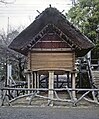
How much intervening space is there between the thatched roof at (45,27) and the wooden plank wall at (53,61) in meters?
0.71

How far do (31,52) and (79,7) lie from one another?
16.1 m

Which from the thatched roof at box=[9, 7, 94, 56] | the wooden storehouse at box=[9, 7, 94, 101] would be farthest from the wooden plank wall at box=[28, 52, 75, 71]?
the thatched roof at box=[9, 7, 94, 56]

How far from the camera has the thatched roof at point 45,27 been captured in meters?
20.2

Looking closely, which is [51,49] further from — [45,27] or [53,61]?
[45,27]

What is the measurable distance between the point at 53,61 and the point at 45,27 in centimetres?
201

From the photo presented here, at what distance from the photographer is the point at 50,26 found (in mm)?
20094

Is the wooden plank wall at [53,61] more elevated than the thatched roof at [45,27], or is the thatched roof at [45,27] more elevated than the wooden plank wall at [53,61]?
the thatched roof at [45,27]

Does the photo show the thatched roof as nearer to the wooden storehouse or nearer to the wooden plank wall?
the wooden storehouse

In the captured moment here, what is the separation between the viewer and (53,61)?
66.3 ft

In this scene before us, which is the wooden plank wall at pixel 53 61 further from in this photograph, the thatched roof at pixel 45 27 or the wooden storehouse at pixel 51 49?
the thatched roof at pixel 45 27

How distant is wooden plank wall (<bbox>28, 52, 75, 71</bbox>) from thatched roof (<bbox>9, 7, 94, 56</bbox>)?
2.32 feet

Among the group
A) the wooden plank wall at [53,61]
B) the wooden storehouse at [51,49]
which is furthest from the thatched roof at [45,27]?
the wooden plank wall at [53,61]

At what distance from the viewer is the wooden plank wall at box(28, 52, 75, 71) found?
66.2ft

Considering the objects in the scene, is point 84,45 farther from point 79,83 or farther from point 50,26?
point 79,83
